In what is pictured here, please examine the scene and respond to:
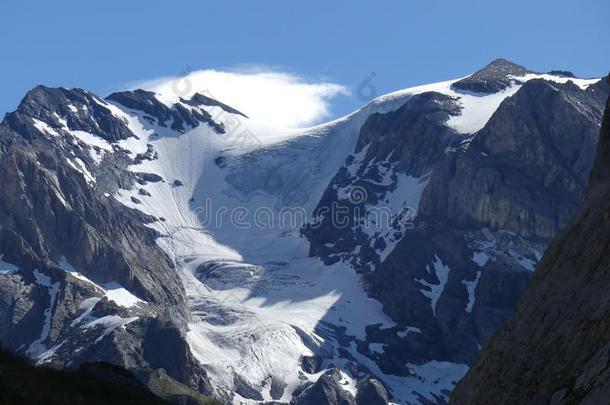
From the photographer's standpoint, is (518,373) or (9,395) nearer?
(9,395)

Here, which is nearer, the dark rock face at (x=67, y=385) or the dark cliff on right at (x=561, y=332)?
the dark rock face at (x=67, y=385)

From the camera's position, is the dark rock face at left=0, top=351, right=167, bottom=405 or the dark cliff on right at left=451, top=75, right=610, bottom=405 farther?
the dark cliff on right at left=451, top=75, right=610, bottom=405

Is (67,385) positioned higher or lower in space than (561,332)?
higher

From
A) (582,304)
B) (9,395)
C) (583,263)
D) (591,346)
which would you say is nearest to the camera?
(9,395)

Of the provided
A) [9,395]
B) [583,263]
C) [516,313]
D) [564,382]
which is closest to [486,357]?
[516,313]

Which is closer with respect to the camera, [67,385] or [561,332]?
[561,332]

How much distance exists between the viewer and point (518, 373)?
115ft

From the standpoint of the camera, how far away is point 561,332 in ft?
111

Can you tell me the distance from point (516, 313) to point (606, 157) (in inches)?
290

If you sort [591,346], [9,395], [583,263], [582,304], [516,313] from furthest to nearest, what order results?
[516,313] → [583,263] → [582,304] → [591,346] → [9,395]

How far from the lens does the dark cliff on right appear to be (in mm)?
30656

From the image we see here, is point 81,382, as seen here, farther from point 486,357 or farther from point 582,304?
point 582,304

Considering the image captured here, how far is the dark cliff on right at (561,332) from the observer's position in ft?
101

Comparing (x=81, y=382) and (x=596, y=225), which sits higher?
(x=596, y=225)
